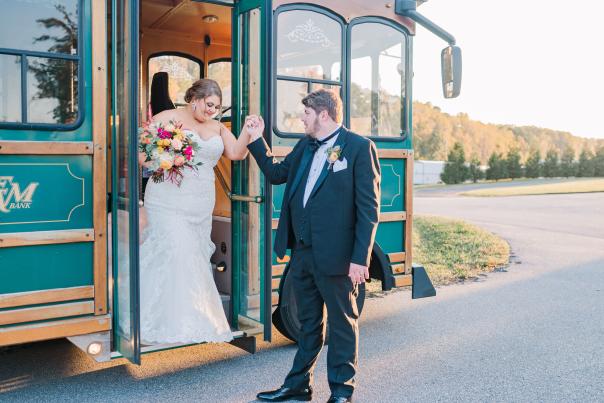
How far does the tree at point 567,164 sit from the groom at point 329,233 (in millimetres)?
42743

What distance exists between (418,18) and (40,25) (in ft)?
10.2

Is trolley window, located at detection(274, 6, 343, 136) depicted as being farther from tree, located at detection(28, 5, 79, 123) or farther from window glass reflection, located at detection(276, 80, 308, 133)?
tree, located at detection(28, 5, 79, 123)

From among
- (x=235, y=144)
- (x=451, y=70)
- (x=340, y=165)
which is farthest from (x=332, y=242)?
(x=451, y=70)

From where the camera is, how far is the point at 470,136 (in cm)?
7625

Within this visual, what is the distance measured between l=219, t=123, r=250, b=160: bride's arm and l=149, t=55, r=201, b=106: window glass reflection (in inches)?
80.1

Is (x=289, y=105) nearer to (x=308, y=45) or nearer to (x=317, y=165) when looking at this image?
(x=308, y=45)

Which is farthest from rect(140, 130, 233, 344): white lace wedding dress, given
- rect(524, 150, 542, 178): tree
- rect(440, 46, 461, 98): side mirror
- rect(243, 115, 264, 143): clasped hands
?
rect(524, 150, 542, 178): tree

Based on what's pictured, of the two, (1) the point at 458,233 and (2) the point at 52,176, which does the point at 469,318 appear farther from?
(1) the point at 458,233

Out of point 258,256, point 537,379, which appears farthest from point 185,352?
point 537,379

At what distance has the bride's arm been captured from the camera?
4.47 meters

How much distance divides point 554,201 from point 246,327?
19.5 m

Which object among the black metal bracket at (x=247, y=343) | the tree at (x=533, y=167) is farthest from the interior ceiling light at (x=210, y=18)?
the tree at (x=533, y=167)

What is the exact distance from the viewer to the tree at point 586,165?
43344mm

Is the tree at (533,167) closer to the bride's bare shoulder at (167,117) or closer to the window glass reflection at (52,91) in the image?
the bride's bare shoulder at (167,117)
